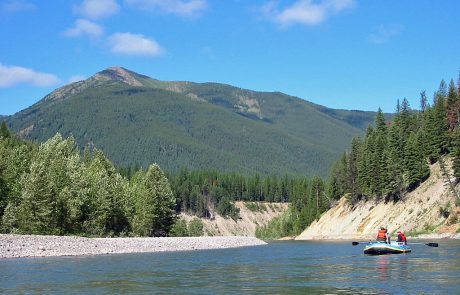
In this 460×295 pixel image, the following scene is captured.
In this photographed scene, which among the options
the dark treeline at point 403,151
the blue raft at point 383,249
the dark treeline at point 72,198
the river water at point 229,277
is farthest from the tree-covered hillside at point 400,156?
the river water at point 229,277

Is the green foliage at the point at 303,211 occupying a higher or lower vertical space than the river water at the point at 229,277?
higher

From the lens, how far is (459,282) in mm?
35812

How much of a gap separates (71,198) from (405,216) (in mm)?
67031

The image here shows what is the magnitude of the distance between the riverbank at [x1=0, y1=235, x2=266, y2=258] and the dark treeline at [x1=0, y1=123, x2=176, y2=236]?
747cm

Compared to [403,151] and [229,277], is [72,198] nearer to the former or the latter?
[229,277]

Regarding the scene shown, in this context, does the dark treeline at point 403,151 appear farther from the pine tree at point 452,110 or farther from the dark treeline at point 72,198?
the dark treeline at point 72,198

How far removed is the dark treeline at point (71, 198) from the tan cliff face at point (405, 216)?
43.8 metres

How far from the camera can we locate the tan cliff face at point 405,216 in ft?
357

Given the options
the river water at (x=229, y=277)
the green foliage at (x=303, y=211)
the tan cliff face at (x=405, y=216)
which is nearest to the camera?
the river water at (x=229, y=277)

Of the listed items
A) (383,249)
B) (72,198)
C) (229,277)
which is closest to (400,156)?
(383,249)

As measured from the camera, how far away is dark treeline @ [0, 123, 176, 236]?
76.2m

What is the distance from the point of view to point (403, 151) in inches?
5226

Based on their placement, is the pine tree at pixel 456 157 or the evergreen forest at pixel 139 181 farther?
the pine tree at pixel 456 157

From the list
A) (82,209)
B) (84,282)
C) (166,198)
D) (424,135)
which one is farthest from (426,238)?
(84,282)
